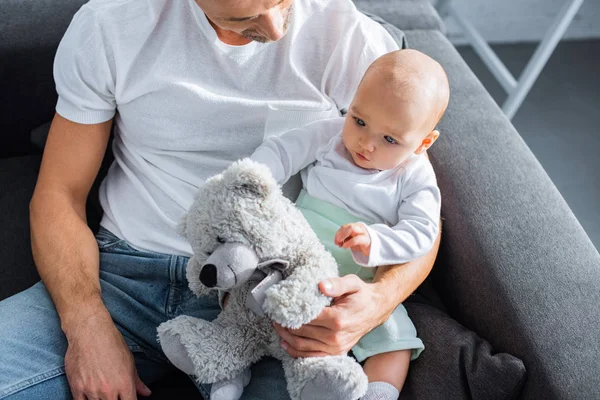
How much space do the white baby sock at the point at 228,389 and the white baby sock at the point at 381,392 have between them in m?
0.21

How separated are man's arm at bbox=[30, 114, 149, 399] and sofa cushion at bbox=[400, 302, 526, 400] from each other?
53 centimetres

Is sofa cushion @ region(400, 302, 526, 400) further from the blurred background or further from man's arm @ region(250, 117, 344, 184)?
the blurred background

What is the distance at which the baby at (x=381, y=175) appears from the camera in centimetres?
104

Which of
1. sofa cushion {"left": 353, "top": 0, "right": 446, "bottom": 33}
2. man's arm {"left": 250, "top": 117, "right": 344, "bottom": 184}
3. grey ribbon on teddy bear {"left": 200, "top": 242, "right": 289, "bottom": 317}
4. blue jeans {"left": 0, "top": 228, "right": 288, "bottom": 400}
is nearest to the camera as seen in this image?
grey ribbon on teddy bear {"left": 200, "top": 242, "right": 289, "bottom": 317}

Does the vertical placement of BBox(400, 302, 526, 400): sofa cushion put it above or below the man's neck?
below

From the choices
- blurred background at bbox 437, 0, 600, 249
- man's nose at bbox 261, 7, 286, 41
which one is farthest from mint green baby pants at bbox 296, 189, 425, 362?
blurred background at bbox 437, 0, 600, 249

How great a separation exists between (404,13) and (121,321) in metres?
1.12

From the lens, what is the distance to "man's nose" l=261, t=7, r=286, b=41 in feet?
3.26

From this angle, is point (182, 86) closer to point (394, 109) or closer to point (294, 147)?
point (294, 147)

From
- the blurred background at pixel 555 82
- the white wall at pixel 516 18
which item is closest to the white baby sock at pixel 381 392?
the blurred background at pixel 555 82

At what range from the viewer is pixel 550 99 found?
2.79 metres

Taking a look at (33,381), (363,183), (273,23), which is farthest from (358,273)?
(33,381)

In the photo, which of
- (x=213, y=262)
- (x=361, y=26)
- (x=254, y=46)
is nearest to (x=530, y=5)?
(x=361, y=26)

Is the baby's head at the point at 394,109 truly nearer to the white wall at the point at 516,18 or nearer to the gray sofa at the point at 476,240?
the gray sofa at the point at 476,240
